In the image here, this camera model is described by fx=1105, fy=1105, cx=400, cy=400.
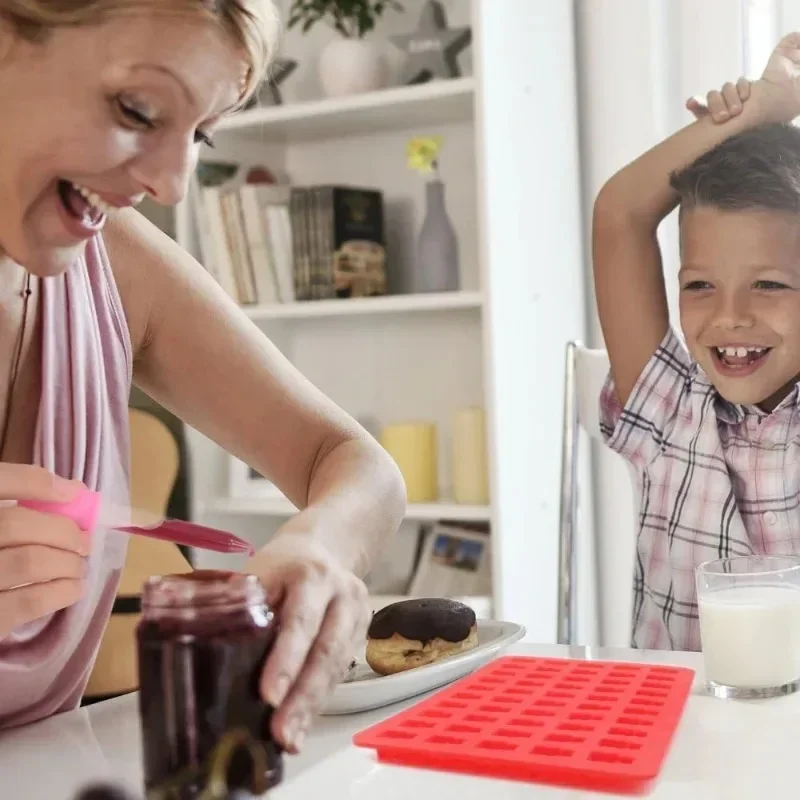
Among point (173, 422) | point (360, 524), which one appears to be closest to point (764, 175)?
point (360, 524)

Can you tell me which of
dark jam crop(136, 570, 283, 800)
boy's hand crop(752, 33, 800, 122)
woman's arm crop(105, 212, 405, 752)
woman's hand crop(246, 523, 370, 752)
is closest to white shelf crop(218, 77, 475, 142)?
boy's hand crop(752, 33, 800, 122)

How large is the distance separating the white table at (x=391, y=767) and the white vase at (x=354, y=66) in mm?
1500

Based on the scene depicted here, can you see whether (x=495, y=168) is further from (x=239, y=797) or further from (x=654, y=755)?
(x=239, y=797)

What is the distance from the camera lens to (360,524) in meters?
0.90

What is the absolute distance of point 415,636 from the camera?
97 centimetres

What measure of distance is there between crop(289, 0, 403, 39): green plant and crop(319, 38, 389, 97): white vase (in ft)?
0.16

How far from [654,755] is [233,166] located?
1.88 m

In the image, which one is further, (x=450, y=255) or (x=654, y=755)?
(x=450, y=255)

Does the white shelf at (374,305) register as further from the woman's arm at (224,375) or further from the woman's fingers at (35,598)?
the woman's fingers at (35,598)

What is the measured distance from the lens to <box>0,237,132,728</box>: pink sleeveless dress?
36.5 inches

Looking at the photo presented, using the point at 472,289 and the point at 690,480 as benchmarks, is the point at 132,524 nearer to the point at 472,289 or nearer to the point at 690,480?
the point at 690,480

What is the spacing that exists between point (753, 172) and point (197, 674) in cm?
82

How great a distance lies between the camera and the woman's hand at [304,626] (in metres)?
0.61

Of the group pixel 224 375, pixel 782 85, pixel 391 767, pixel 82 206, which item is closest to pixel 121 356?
pixel 224 375
